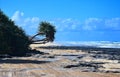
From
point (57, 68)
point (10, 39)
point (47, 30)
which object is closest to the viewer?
point (57, 68)

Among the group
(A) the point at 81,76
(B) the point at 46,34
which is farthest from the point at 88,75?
(B) the point at 46,34

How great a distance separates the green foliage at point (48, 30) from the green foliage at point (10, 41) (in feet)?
39.4

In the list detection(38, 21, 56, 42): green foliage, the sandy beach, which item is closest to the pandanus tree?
detection(38, 21, 56, 42): green foliage

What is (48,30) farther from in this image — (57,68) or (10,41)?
(57,68)

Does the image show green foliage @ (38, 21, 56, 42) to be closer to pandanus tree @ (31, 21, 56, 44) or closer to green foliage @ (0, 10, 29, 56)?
pandanus tree @ (31, 21, 56, 44)

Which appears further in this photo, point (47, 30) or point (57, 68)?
point (47, 30)

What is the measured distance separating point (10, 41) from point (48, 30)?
23812 mm

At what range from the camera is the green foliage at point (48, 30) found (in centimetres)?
8462

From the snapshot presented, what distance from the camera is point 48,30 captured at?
84750 millimetres

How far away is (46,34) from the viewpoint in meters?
85.2

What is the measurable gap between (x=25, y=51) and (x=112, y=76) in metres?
37.8

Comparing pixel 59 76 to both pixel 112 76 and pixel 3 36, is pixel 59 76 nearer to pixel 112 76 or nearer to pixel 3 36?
pixel 112 76

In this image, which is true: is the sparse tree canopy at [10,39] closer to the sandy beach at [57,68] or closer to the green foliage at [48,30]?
the green foliage at [48,30]

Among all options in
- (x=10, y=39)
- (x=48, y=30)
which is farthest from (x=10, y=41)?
(x=48, y=30)
